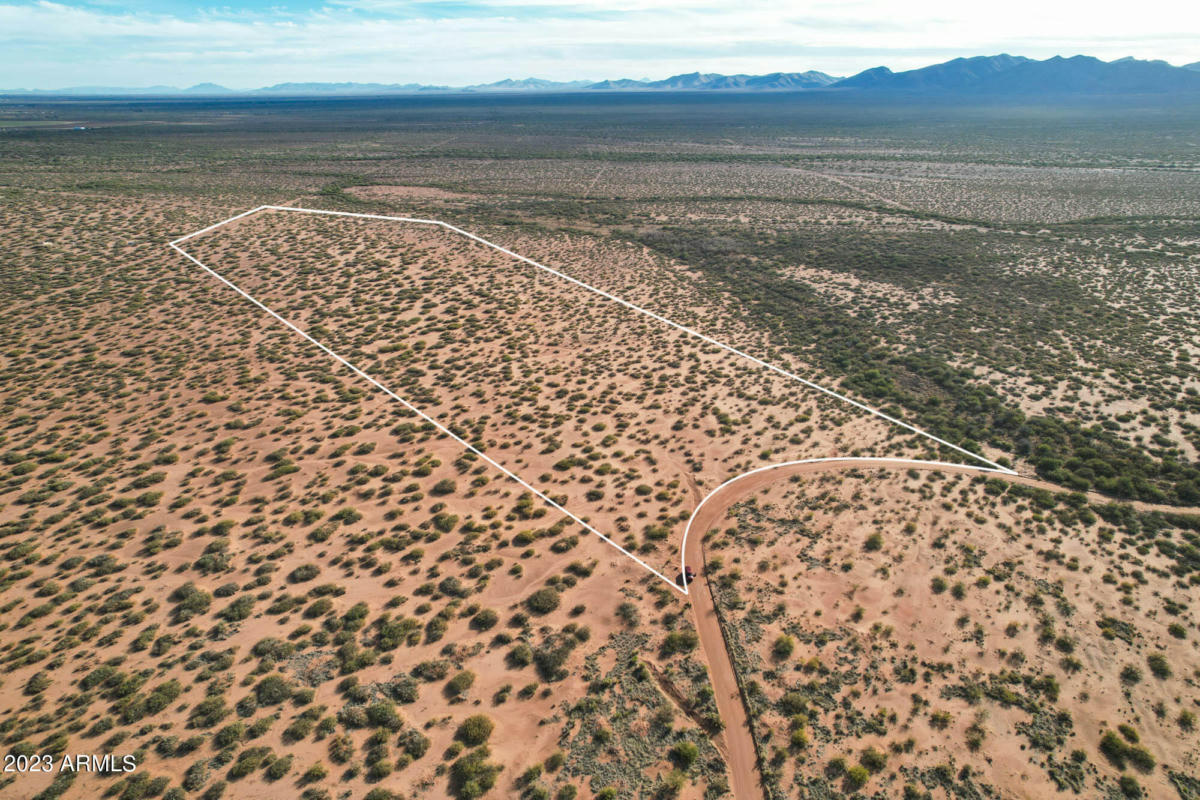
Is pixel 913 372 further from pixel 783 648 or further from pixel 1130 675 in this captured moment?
pixel 783 648

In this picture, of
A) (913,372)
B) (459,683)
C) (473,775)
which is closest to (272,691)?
(459,683)

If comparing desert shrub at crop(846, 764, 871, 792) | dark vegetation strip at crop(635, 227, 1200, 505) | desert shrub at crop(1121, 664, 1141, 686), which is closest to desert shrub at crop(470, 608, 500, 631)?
desert shrub at crop(846, 764, 871, 792)

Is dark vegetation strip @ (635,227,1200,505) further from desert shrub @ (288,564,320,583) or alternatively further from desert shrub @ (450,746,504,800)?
desert shrub @ (288,564,320,583)

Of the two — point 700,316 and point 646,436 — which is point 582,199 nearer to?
point 700,316

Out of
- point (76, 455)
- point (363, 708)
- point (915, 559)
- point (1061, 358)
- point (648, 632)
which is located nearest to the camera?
point (363, 708)

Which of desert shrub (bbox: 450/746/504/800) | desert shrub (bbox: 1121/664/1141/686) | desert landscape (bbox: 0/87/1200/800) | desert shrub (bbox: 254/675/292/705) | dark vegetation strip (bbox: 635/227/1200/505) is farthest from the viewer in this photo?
dark vegetation strip (bbox: 635/227/1200/505)

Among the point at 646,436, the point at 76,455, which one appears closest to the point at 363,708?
the point at 646,436
